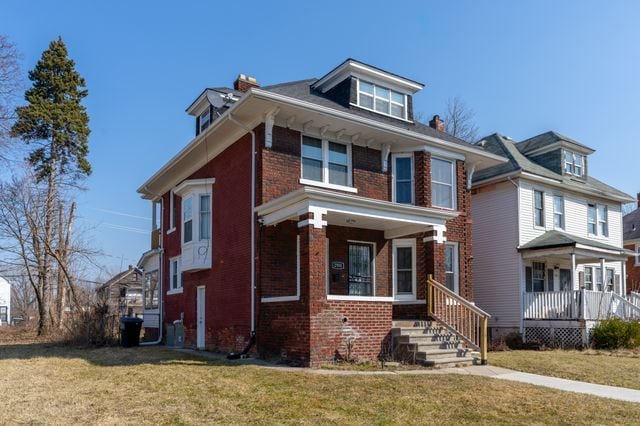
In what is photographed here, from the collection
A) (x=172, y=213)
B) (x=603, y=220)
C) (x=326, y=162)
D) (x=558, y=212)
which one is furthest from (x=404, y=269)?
(x=603, y=220)

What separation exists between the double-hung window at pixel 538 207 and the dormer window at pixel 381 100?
7519 mm

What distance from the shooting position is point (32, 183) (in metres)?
29.3

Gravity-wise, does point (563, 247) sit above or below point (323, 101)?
below

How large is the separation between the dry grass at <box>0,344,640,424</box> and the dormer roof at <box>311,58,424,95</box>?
9388 millimetres

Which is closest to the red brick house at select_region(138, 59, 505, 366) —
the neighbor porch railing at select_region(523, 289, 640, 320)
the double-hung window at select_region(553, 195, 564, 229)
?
the neighbor porch railing at select_region(523, 289, 640, 320)

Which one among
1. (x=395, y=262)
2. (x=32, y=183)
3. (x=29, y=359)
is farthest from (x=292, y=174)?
(x=32, y=183)

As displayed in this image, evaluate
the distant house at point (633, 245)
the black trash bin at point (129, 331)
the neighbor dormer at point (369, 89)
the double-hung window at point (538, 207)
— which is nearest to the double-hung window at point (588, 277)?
the double-hung window at point (538, 207)

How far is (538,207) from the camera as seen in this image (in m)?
21.6

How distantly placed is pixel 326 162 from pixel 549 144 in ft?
43.5

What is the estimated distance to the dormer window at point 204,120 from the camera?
1868 cm

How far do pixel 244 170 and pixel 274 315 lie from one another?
160 inches

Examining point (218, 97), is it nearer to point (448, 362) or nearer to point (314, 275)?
point (314, 275)

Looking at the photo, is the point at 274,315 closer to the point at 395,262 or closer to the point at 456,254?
the point at 395,262

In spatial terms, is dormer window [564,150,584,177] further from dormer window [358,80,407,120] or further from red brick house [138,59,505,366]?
dormer window [358,80,407,120]
